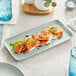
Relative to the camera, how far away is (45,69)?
1706 mm

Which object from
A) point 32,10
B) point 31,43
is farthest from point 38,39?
point 32,10

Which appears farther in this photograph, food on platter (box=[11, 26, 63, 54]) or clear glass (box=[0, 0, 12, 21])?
clear glass (box=[0, 0, 12, 21])

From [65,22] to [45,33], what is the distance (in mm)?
250

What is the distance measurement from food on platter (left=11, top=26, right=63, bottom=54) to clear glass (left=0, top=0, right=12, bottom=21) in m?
0.29

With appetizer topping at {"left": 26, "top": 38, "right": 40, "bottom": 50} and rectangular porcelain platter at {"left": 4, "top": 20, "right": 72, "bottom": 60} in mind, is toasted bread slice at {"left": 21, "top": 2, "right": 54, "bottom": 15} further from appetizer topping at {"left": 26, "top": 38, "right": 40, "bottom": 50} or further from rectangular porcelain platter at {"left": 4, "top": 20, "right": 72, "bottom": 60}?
appetizer topping at {"left": 26, "top": 38, "right": 40, "bottom": 50}

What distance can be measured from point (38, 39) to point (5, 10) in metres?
0.39

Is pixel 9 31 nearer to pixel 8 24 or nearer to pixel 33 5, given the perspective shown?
pixel 8 24

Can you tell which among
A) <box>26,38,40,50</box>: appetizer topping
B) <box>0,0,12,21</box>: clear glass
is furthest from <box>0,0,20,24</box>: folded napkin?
<box>26,38,40,50</box>: appetizer topping

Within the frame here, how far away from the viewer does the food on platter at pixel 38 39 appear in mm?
1781

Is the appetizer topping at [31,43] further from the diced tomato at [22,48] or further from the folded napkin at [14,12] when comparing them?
the folded napkin at [14,12]

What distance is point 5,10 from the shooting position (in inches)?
81.7

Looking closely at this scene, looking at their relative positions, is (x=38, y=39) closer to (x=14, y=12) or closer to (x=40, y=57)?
(x=40, y=57)

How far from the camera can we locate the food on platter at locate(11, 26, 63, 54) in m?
1.78

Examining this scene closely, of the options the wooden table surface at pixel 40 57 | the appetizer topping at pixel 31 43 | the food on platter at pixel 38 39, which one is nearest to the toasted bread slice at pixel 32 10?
the wooden table surface at pixel 40 57
